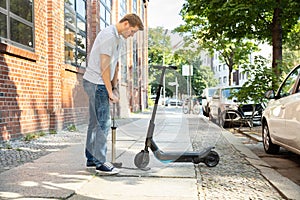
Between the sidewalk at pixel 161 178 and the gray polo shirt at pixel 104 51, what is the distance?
0.70 m

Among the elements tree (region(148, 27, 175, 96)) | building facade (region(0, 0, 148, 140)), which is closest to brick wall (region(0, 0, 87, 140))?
building facade (region(0, 0, 148, 140))

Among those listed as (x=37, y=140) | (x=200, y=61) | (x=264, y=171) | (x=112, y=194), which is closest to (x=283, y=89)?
(x=264, y=171)

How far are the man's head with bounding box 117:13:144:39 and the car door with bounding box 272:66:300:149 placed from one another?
244 centimetres

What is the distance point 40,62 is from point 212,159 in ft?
16.9

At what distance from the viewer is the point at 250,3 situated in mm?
9312

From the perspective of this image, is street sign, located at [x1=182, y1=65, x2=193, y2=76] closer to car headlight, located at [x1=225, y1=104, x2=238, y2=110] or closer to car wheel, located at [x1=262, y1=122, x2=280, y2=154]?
car wheel, located at [x1=262, y1=122, x2=280, y2=154]

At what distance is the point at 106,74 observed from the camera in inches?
159

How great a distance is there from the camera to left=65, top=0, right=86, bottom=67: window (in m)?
10.3

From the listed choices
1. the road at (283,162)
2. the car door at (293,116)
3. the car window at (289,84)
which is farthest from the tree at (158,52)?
the car window at (289,84)

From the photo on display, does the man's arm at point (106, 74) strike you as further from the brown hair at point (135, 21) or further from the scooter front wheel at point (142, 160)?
the scooter front wheel at point (142, 160)

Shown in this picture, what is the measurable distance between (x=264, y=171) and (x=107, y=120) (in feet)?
7.59

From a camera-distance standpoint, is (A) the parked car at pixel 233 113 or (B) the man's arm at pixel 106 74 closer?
(B) the man's arm at pixel 106 74

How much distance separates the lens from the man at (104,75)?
13.0 feet

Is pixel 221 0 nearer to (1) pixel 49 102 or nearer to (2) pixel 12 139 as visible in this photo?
(1) pixel 49 102
